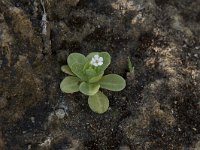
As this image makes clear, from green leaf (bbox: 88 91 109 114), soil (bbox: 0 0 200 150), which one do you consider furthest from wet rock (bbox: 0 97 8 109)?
green leaf (bbox: 88 91 109 114)

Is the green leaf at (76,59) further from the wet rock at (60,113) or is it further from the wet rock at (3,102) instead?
the wet rock at (3,102)

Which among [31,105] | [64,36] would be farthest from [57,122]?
[64,36]

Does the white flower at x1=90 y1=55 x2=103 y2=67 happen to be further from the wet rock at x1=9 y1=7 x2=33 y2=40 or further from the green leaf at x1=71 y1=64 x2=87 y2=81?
the wet rock at x1=9 y1=7 x2=33 y2=40

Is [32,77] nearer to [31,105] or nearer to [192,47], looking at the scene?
[31,105]

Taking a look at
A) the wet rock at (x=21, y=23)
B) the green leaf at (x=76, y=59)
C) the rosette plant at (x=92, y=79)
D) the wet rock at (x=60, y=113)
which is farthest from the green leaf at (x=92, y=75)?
the wet rock at (x=21, y=23)

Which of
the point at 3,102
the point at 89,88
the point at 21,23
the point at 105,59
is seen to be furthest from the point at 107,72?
the point at 3,102

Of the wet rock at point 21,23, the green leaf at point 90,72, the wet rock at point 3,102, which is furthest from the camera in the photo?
the green leaf at point 90,72

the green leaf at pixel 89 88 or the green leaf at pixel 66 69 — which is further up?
the green leaf at pixel 66 69
